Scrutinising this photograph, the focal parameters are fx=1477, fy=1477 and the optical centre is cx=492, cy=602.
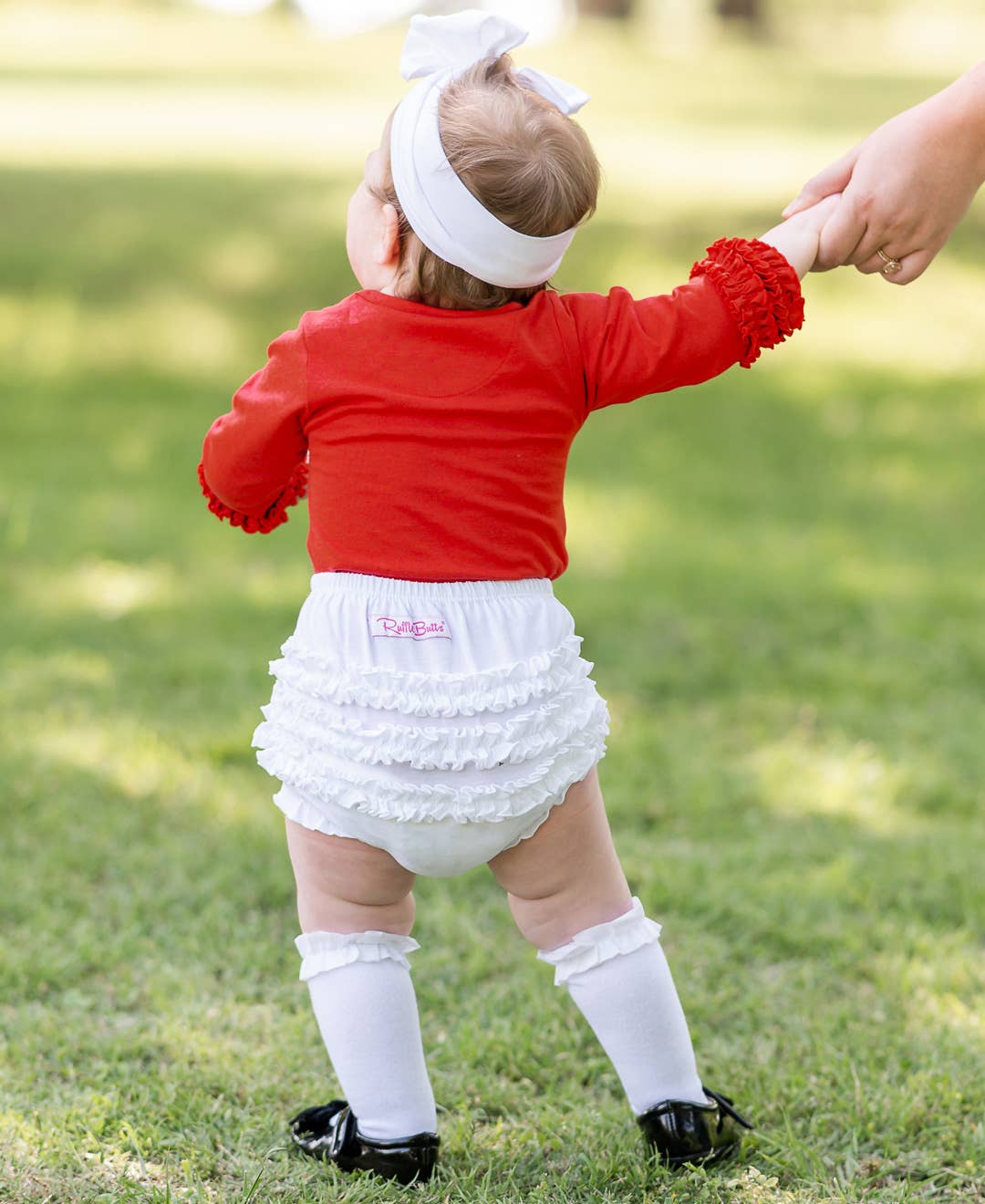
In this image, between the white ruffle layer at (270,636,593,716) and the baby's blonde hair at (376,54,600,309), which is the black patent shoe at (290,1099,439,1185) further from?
the baby's blonde hair at (376,54,600,309)

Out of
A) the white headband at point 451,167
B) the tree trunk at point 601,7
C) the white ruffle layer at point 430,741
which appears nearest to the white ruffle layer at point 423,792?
the white ruffle layer at point 430,741

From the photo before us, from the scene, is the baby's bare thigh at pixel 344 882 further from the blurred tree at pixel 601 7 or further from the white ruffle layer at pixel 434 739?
the blurred tree at pixel 601 7

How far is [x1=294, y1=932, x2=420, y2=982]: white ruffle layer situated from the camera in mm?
2164

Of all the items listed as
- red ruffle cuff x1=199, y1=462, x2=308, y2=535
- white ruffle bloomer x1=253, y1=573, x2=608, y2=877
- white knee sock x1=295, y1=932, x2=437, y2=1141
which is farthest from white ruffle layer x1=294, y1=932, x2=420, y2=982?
red ruffle cuff x1=199, y1=462, x2=308, y2=535

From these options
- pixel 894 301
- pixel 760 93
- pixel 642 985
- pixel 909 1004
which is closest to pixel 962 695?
pixel 909 1004

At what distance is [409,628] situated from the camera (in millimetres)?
2027

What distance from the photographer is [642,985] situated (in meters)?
2.20

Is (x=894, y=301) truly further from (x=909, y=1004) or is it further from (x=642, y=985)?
(x=642, y=985)

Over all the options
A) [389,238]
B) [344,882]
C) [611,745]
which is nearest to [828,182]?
[389,238]

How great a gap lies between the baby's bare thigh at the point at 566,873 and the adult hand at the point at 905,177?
0.93 meters

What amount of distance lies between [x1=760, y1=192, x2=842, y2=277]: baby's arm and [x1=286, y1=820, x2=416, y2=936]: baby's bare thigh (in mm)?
1069

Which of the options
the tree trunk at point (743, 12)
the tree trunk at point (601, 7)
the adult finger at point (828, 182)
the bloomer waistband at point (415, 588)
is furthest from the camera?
the tree trunk at point (743, 12)

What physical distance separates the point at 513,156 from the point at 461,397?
32 centimetres

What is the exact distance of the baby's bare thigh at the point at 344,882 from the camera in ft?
6.95
